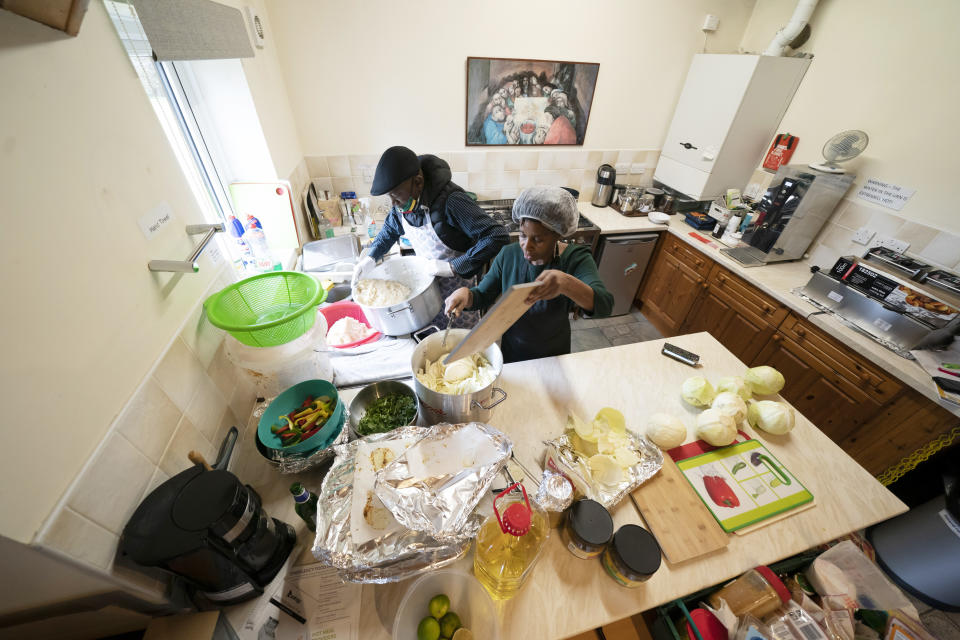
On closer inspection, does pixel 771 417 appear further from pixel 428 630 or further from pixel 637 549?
pixel 428 630

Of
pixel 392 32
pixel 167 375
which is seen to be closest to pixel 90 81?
pixel 167 375

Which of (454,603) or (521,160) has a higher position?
(521,160)

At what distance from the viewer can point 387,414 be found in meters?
1.04

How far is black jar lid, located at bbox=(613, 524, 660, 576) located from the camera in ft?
2.52

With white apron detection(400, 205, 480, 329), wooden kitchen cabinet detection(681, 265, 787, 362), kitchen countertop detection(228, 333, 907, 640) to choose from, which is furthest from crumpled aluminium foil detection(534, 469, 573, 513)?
wooden kitchen cabinet detection(681, 265, 787, 362)

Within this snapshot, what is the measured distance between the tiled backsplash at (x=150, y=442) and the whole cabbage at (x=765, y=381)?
6.17ft

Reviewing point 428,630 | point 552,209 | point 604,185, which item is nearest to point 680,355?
point 552,209

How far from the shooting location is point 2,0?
1.62 feet

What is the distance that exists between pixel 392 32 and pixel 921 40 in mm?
3173

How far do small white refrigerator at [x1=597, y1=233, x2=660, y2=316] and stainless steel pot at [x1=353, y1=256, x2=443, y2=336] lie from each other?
1.80m

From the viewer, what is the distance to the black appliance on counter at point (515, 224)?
9.11 feet

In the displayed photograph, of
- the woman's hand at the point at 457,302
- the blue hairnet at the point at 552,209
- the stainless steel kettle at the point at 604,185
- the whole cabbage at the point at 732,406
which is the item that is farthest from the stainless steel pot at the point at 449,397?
the stainless steel kettle at the point at 604,185

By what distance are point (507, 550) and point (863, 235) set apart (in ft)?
10.0

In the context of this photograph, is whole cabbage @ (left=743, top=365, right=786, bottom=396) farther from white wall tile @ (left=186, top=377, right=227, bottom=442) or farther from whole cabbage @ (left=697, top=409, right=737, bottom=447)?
white wall tile @ (left=186, top=377, right=227, bottom=442)
